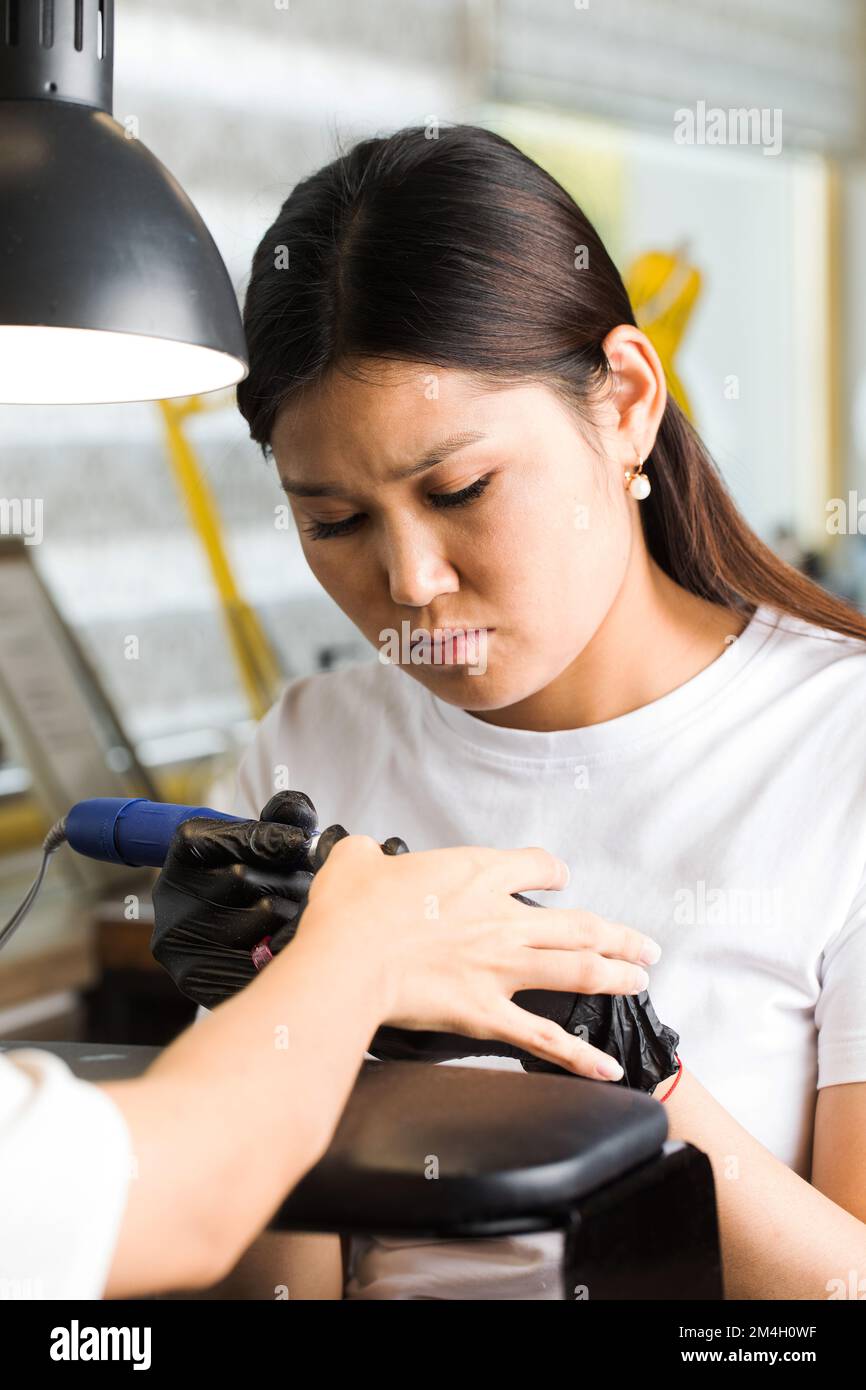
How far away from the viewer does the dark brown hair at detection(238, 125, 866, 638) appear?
0.99 metres

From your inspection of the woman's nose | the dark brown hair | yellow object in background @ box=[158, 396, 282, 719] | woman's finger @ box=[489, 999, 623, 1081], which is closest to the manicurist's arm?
woman's finger @ box=[489, 999, 623, 1081]

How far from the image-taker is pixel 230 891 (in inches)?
29.6

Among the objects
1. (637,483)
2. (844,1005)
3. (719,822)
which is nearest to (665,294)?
(637,483)

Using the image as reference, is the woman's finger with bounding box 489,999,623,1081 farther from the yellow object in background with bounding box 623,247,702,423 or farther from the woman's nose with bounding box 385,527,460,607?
the yellow object in background with bounding box 623,247,702,423

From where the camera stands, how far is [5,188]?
2.47 ft

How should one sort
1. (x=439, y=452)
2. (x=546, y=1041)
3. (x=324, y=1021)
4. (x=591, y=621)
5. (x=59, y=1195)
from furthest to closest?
(x=591, y=621)
(x=439, y=452)
(x=546, y=1041)
(x=324, y=1021)
(x=59, y=1195)

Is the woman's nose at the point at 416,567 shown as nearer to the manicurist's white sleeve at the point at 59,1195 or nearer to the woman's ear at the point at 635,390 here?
the woman's ear at the point at 635,390

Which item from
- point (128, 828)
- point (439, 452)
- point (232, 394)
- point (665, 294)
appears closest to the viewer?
point (128, 828)

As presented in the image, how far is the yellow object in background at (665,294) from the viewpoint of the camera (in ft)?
8.19

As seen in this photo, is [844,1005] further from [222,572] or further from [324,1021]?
[222,572]

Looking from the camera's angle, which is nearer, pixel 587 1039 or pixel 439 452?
pixel 587 1039

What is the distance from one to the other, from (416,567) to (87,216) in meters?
0.32

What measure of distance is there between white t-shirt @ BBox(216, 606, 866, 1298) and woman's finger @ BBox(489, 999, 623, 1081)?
0.36 meters

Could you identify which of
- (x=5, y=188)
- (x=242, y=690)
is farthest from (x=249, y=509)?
(x=5, y=188)
